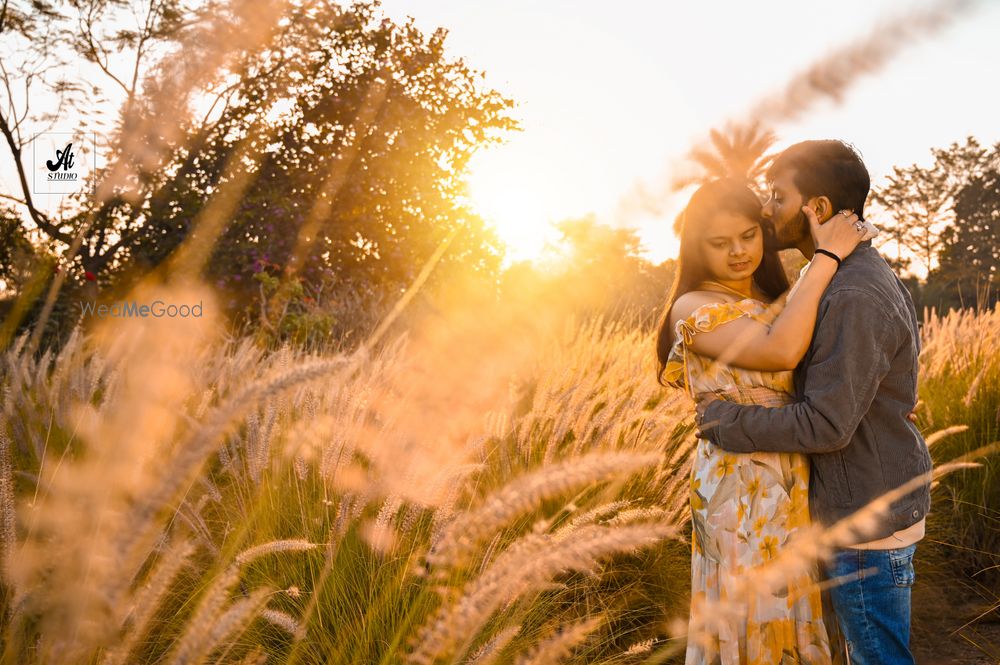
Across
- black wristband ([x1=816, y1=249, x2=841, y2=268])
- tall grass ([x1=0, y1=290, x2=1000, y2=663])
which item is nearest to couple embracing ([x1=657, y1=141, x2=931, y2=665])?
black wristband ([x1=816, y1=249, x2=841, y2=268])

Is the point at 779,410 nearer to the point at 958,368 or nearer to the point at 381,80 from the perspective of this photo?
the point at 958,368

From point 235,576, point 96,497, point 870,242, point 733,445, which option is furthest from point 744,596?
point 96,497

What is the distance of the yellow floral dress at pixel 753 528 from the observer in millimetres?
2111

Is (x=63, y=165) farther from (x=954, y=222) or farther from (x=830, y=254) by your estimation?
(x=954, y=222)

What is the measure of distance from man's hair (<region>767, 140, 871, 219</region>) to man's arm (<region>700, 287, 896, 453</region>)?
341 millimetres

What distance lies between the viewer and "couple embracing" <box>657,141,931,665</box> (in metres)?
1.95

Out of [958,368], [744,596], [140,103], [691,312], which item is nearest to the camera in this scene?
[744,596]

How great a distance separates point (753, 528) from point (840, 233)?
0.86 metres

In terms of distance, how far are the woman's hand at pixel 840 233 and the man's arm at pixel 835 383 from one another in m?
0.16

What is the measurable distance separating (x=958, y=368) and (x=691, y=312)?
3.87m

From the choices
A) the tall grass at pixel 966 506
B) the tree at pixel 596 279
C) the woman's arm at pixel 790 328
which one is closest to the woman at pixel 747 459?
the woman's arm at pixel 790 328

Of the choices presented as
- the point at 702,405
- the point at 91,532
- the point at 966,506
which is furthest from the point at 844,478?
the point at 966,506

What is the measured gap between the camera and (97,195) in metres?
9.52

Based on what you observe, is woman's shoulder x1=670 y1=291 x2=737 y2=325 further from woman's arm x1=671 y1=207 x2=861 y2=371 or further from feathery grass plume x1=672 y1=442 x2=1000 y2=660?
feathery grass plume x1=672 y1=442 x2=1000 y2=660
